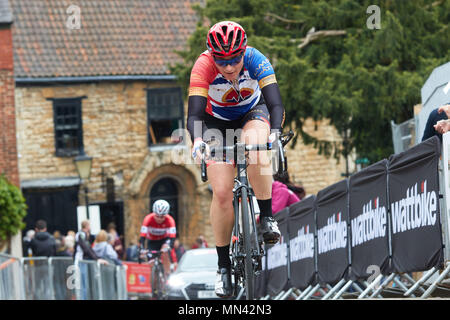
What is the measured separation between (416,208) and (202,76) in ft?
6.97

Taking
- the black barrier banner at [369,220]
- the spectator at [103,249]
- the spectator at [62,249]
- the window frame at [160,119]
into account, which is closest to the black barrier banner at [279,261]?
the black barrier banner at [369,220]

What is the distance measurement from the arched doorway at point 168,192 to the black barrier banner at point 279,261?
23649 mm

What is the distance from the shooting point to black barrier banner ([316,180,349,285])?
406 inches

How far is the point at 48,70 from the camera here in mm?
35406

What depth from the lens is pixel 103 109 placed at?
36.5m

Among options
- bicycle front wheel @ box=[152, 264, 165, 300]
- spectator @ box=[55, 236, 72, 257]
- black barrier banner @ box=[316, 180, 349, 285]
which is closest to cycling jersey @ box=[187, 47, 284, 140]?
black barrier banner @ box=[316, 180, 349, 285]

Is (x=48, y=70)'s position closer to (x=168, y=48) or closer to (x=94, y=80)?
(x=94, y=80)

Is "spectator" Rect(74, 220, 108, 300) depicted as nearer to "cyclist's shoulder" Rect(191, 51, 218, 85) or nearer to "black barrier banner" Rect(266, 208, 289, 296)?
"black barrier banner" Rect(266, 208, 289, 296)

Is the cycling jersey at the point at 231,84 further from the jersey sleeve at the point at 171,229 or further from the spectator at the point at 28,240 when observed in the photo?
the spectator at the point at 28,240

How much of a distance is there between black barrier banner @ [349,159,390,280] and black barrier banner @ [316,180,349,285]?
0.27 m

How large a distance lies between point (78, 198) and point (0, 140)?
4402 mm

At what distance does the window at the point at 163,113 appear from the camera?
37.6 meters

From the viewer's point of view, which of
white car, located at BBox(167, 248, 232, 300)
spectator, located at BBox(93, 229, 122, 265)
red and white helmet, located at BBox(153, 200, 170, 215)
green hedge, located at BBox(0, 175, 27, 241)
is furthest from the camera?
green hedge, located at BBox(0, 175, 27, 241)
